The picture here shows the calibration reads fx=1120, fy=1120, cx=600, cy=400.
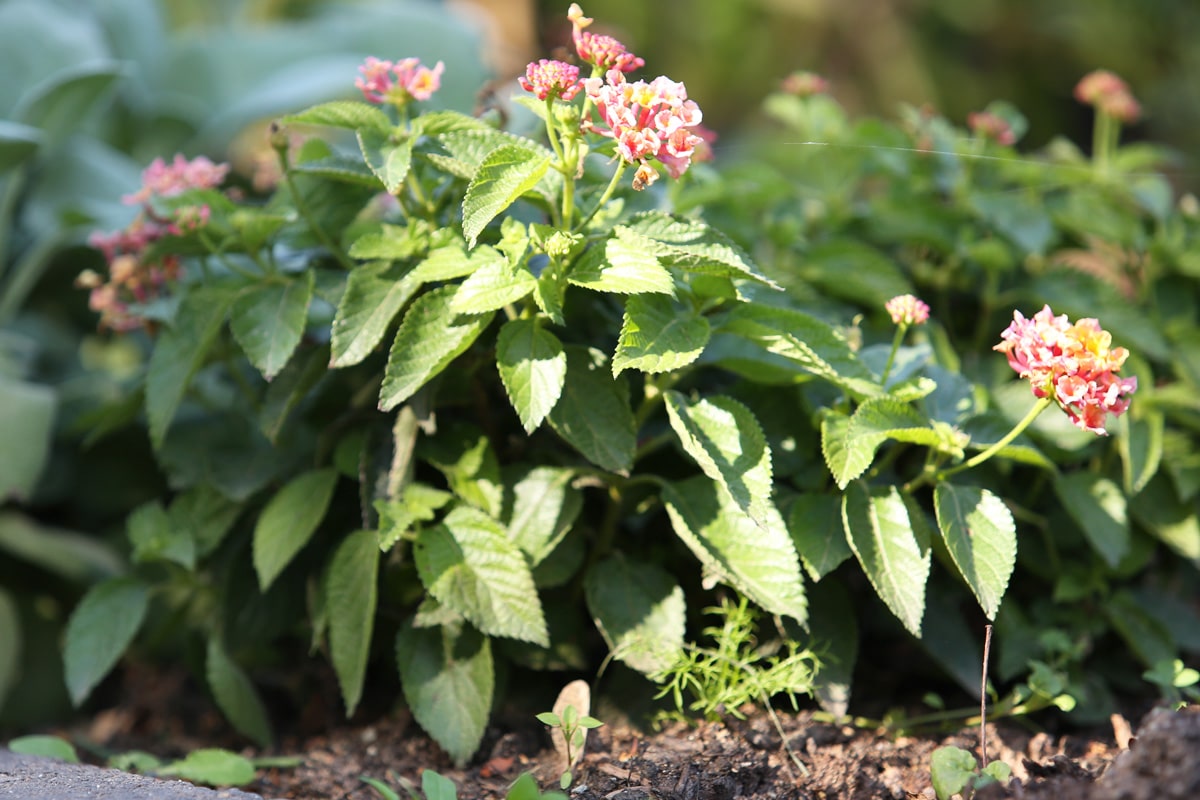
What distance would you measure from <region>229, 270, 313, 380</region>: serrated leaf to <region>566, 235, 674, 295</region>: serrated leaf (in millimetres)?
326

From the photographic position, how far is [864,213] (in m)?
1.70

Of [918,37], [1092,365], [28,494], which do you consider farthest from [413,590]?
[918,37]

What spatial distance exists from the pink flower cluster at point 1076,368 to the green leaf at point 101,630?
1053 millimetres

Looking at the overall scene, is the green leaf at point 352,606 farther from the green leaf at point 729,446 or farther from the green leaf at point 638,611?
the green leaf at point 729,446

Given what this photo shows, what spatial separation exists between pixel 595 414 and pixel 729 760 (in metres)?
0.37

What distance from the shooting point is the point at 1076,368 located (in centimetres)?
99

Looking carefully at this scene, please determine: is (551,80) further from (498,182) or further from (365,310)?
(365,310)

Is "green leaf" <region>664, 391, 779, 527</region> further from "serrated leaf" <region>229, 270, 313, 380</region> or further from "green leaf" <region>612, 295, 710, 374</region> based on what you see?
"serrated leaf" <region>229, 270, 313, 380</region>

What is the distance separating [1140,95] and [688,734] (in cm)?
425

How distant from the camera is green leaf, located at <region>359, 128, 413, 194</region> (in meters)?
1.08

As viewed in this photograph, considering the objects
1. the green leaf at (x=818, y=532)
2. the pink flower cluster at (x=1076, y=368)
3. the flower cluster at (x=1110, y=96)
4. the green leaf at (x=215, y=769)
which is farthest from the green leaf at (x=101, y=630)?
the flower cluster at (x=1110, y=96)

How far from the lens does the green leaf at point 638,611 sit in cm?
118

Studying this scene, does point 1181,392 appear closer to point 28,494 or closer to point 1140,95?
point 28,494

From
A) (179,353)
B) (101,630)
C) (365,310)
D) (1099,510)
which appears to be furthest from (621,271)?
(101,630)
